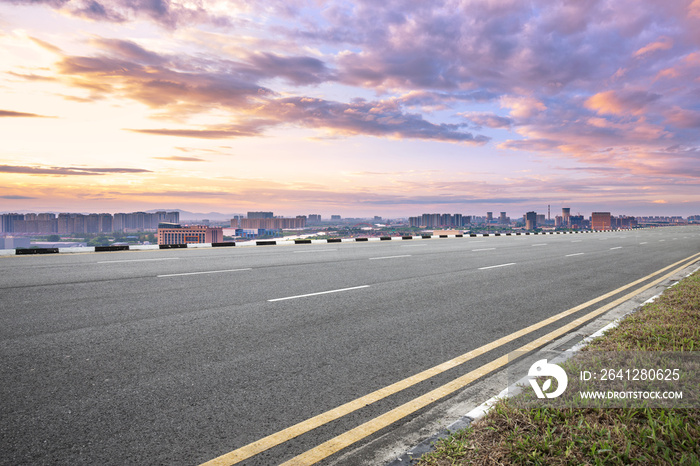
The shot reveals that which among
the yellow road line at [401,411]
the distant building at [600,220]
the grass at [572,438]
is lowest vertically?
the yellow road line at [401,411]

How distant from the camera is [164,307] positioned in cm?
641

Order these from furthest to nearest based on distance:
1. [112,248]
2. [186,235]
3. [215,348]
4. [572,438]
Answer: [186,235], [112,248], [215,348], [572,438]

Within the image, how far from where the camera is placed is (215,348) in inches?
180

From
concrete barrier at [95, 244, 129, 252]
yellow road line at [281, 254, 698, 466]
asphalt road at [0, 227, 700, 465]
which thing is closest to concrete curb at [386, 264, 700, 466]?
yellow road line at [281, 254, 698, 466]

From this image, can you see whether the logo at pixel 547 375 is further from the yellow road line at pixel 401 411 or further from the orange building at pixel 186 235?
the orange building at pixel 186 235

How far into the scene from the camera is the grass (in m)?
2.48

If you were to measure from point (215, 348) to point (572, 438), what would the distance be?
3.55 metres

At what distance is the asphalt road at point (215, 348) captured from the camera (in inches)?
112

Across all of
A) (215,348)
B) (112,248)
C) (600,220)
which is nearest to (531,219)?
(600,220)

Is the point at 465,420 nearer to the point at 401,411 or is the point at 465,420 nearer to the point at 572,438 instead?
the point at 401,411

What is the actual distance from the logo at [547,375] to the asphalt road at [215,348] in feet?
1.95

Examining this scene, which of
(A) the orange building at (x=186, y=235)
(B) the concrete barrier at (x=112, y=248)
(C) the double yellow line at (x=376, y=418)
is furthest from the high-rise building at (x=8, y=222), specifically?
(C) the double yellow line at (x=376, y=418)

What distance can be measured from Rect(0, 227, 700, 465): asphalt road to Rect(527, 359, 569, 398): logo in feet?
1.95

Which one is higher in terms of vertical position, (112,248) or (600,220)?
(600,220)
